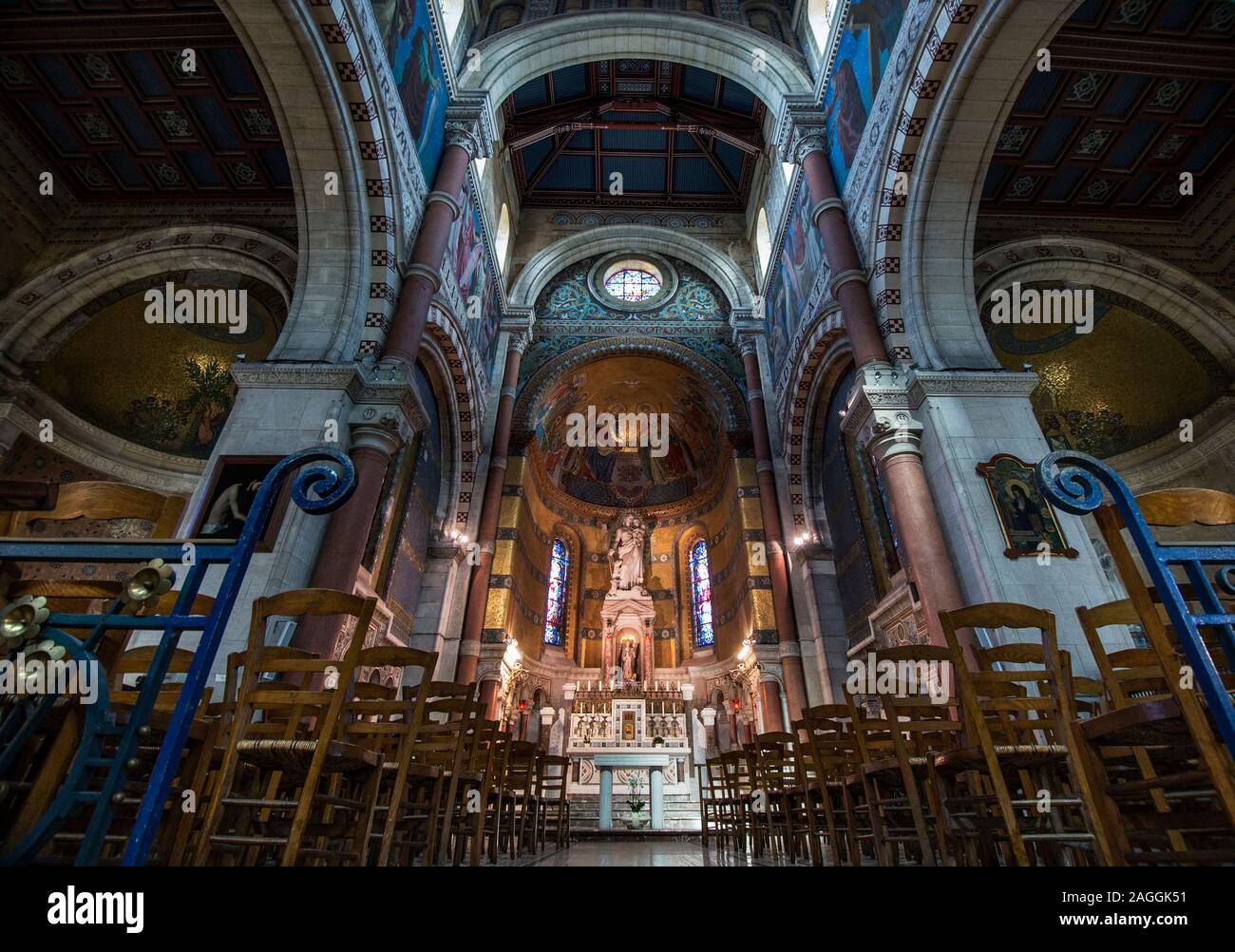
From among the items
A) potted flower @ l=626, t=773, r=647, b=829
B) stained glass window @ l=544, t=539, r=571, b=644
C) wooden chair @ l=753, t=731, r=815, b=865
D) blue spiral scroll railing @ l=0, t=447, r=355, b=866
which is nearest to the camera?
blue spiral scroll railing @ l=0, t=447, r=355, b=866

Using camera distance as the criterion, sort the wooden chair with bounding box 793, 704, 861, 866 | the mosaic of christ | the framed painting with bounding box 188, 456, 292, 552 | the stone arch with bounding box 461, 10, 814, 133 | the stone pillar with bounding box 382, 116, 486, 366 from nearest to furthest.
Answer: the wooden chair with bounding box 793, 704, 861, 866 < the framed painting with bounding box 188, 456, 292, 552 < the stone pillar with bounding box 382, 116, 486, 366 < the stone arch with bounding box 461, 10, 814, 133 < the mosaic of christ

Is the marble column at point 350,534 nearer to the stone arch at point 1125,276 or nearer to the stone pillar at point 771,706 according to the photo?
the stone pillar at point 771,706

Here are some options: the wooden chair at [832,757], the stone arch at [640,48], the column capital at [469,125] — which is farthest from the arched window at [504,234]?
the wooden chair at [832,757]

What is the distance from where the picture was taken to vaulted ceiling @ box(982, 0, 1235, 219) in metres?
7.38

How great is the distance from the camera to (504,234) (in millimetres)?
15312

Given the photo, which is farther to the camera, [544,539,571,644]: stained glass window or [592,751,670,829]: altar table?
[544,539,571,644]: stained glass window

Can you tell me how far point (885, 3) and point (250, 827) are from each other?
11101mm

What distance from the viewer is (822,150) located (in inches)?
400

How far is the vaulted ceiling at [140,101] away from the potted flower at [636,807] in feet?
33.9

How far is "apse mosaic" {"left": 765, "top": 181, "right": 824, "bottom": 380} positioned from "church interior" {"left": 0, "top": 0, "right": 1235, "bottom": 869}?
0.45 ft

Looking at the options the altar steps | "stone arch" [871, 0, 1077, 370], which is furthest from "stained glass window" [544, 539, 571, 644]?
"stone arch" [871, 0, 1077, 370]

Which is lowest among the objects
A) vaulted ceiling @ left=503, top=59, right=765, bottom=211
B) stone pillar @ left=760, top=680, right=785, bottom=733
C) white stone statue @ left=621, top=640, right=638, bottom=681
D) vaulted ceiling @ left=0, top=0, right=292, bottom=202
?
stone pillar @ left=760, top=680, right=785, bottom=733

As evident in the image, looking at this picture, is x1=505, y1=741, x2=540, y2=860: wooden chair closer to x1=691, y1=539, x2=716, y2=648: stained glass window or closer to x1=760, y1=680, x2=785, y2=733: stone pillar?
x1=760, y1=680, x2=785, y2=733: stone pillar
